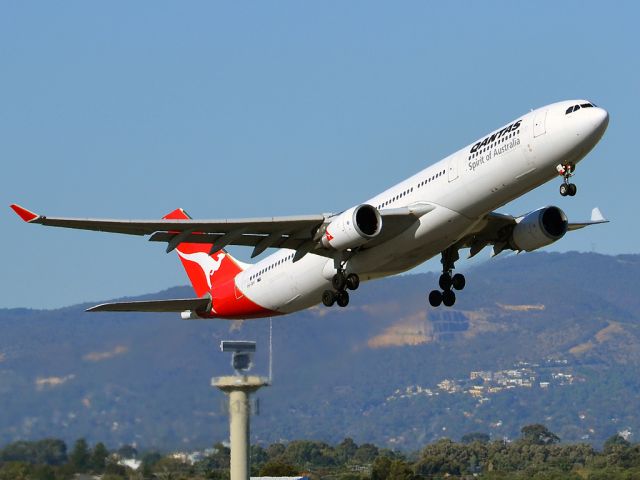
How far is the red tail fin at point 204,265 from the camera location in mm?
46344

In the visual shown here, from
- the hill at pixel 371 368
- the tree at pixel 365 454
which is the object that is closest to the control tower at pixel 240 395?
the hill at pixel 371 368

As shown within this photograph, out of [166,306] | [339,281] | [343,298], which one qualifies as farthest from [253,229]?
[166,306]

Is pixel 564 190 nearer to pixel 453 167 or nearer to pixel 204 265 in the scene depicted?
pixel 453 167

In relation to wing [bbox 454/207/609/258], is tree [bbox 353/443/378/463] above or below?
below

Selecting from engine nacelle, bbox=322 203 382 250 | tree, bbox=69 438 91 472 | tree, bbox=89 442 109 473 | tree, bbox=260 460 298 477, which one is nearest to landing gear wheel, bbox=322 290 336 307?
engine nacelle, bbox=322 203 382 250

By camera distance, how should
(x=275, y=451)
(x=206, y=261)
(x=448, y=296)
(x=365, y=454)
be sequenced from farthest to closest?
(x=365, y=454), (x=275, y=451), (x=206, y=261), (x=448, y=296)

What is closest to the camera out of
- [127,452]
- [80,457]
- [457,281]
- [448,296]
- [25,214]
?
[25,214]

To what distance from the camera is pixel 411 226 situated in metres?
37.2

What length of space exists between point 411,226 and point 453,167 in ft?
7.18

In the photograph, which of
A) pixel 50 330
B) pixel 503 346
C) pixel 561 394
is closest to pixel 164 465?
pixel 50 330

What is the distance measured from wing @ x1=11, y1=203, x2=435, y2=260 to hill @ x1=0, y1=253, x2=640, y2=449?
11572mm

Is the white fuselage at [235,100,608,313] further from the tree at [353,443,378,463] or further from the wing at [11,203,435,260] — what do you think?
the tree at [353,443,378,463]

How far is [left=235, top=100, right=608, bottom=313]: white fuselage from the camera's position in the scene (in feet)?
114

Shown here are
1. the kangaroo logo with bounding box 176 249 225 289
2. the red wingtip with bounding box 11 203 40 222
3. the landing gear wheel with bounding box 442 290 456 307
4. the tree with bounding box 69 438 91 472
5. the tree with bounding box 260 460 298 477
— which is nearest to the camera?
the red wingtip with bounding box 11 203 40 222
